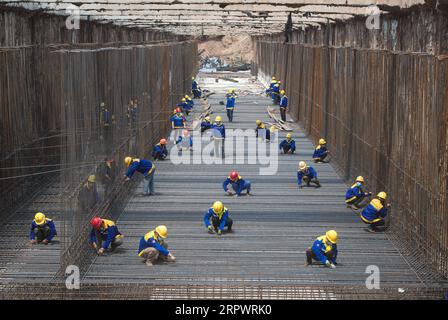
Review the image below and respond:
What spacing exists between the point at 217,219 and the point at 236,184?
346cm

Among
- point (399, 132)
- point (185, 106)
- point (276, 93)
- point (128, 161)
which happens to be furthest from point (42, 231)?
point (276, 93)

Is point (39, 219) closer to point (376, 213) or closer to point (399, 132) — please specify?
point (376, 213)

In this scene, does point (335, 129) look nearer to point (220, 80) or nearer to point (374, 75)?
point (374, 75)

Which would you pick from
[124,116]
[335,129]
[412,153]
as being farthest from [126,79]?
[412,153]

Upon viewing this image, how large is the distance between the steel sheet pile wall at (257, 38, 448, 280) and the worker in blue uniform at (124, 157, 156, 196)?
525 cm

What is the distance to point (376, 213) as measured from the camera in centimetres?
1605

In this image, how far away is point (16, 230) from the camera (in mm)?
16047

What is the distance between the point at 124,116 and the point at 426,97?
28.6 feet

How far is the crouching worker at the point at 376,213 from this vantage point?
52.6 ft

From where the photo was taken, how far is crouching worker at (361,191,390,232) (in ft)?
52.6

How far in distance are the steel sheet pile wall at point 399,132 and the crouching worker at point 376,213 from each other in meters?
0.24

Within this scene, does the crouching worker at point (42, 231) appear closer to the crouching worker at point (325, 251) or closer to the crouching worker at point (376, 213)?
the crouching worker at point (325, 251)

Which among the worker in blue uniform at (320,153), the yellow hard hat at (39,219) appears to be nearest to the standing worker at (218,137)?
the worker in blue uniform at (320,153)

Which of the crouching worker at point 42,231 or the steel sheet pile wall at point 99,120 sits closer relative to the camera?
the steel sheet pile wall at point 99,120
